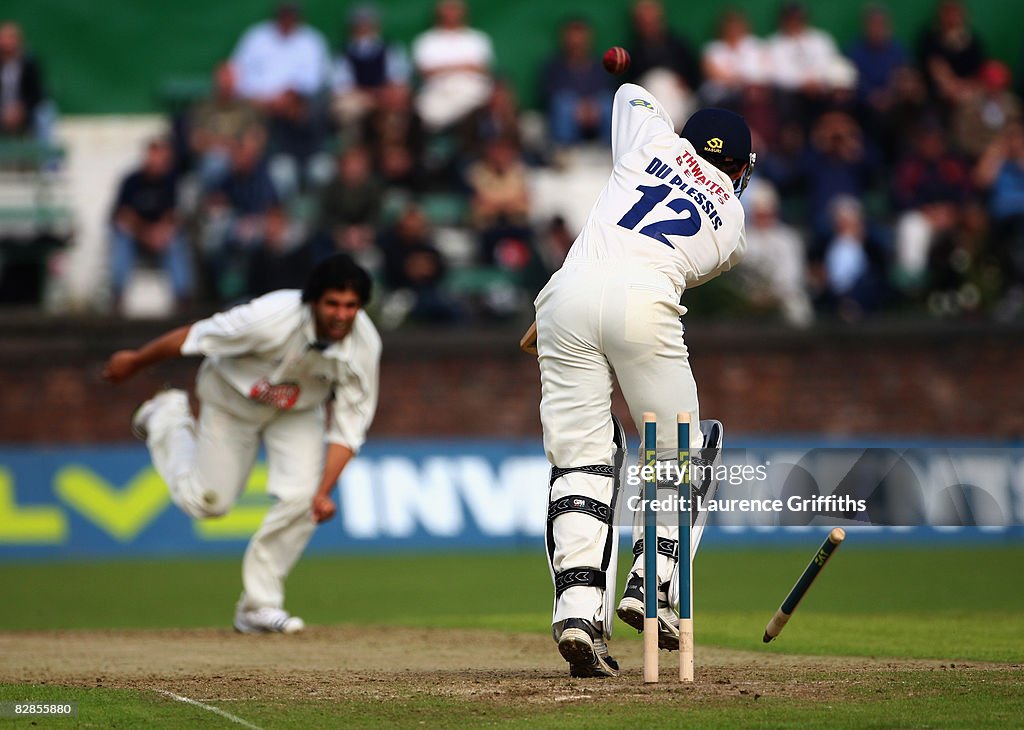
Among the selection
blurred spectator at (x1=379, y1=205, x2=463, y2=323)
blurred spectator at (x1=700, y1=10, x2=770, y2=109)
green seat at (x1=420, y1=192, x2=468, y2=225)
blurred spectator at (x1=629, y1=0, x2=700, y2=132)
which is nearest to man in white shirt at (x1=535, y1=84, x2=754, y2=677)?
blurred spectator at (x1=379, y1=205, x2=463, y2=323)

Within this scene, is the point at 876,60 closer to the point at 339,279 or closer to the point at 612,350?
the point at 339,279

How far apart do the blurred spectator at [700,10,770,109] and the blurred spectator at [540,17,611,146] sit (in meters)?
1.32

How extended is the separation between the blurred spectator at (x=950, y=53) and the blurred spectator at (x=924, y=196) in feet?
4.07

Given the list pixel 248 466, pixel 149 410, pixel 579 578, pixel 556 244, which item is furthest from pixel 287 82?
pixel 579 578

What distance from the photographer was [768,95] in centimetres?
1959

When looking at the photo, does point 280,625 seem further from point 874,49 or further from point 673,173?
point 874,49

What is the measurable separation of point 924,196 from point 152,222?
30.4 ft

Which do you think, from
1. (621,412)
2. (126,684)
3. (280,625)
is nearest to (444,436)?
(621,412)

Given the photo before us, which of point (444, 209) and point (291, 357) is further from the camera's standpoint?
point (444, 209)

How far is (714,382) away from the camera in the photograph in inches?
709

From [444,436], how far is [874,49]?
7.90m

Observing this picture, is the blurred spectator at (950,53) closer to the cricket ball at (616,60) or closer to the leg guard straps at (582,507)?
the cricket ball at (616,60)

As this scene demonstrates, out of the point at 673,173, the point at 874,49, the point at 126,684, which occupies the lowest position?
the point at 126,684

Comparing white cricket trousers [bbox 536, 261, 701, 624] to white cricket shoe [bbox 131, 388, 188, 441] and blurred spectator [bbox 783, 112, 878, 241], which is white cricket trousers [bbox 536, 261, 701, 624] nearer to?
white cricket shoe [bbox 131, 388, 188, 441]
